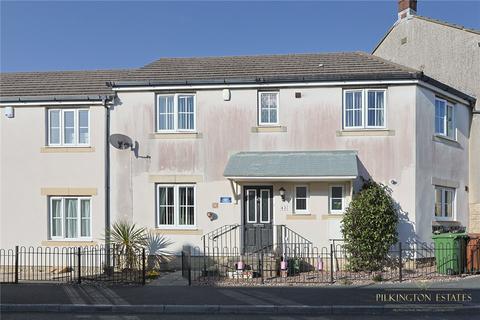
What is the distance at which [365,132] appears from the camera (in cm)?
1510

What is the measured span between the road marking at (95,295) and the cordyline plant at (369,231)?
6637mm

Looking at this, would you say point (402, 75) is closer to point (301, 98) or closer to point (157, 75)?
point (301, 98)

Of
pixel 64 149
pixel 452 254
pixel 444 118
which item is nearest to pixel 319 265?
pixel 452 254

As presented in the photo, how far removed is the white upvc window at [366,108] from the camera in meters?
15.2

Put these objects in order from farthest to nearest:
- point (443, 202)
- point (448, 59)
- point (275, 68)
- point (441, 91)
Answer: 1. point (448, 59)
2. point (275, 68)
3. point (443, 202)
4. point (441, 91)

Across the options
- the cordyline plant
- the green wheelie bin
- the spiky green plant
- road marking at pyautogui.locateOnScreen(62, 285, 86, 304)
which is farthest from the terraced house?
road marking at pyautogui.locateOnScreen(62, 285, 86, 304)

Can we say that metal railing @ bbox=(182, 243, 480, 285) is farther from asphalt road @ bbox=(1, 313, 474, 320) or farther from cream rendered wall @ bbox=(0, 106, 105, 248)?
cream rendered wall @ bbox=(0, 106, 105, 248)

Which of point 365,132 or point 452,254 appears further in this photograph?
point 365,132

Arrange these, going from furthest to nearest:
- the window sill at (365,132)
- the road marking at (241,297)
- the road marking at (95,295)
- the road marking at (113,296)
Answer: the window sill at (365,132) < the road marking at (95,295) < the road marking at (113,296) < the road marking at (241,297)

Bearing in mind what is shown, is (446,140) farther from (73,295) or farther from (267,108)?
(73,295)

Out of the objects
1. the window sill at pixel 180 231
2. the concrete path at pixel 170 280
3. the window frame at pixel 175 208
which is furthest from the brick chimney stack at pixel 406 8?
the concrete path at pixel 170 280

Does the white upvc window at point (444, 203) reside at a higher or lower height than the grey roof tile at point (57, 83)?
lower

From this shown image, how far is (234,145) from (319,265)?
4242 mm

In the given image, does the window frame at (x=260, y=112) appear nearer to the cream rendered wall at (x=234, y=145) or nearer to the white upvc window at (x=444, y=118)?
the cream rendered wall at (x=234, y=145)
